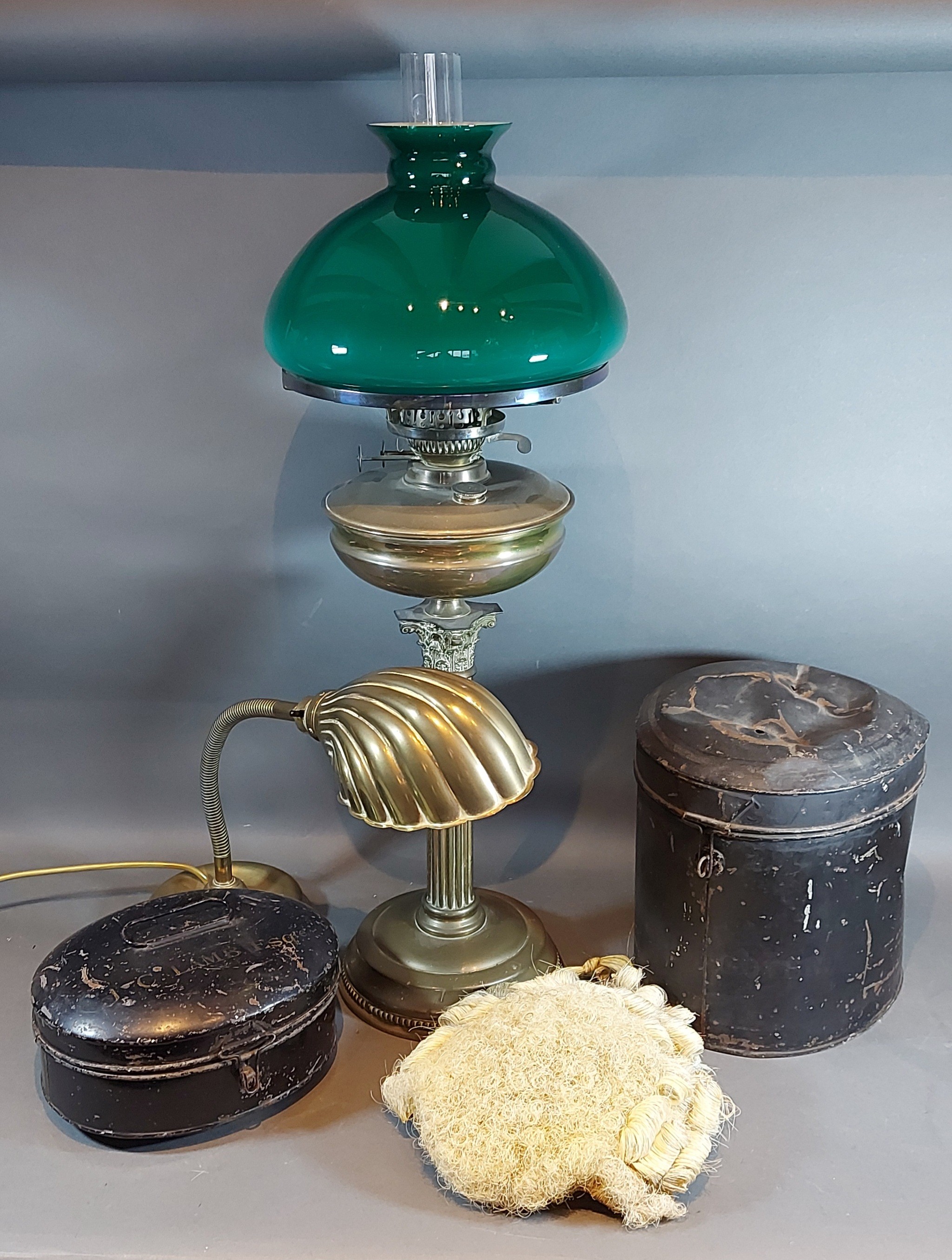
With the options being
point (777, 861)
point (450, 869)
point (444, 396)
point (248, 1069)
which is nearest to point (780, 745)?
point (777, 861)

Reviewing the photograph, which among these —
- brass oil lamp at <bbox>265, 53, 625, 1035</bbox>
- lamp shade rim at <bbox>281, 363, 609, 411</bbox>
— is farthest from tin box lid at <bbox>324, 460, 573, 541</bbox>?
lamp shade rim at <bbox>281, 363, 609, 411</bbox>

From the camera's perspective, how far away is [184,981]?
3.69 feet

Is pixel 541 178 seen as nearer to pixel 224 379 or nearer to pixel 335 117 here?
pixel 335 117

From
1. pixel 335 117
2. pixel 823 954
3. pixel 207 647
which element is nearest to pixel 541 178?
pixel 335 117

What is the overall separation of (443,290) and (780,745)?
526 mm

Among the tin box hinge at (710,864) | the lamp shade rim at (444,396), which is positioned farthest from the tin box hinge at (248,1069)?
the lamp shade rim at (444,396)

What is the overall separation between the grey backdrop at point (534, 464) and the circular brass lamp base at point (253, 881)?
0.06 meters

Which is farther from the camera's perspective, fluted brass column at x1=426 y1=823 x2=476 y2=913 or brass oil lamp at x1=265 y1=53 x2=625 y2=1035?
fluted brass column at x1=426 y1=823 x2=476 y2=913

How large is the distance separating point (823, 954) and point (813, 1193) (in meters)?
0.22

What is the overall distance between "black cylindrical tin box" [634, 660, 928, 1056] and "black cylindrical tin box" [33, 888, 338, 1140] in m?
0.34

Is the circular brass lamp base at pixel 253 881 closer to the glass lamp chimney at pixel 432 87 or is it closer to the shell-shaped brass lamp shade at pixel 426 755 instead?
the shell-shaped brass lamp shade at pixel 426 755

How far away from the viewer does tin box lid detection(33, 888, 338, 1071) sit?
1.08 m

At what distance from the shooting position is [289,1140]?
114cm

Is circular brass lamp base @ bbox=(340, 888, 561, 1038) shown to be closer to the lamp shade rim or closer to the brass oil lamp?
the brass oil lamp
